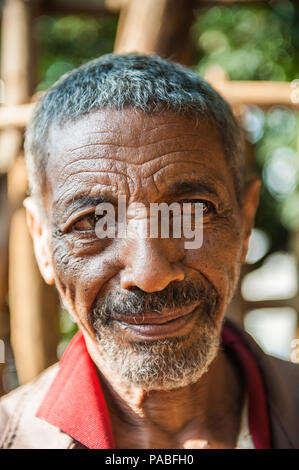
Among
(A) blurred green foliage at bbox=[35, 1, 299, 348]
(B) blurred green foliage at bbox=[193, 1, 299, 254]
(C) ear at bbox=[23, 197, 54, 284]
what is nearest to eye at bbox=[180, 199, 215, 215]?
(C) ear at bbox=[23, 197, 54, 284]

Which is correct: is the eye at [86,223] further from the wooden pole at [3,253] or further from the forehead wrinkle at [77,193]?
the wooden pole at [3,253]

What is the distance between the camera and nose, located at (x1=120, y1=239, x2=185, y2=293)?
1396 millimetres

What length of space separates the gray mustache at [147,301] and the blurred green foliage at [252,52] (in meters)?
3.98

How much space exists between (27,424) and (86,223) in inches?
32.3

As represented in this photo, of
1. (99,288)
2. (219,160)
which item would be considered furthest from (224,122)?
(99,288)

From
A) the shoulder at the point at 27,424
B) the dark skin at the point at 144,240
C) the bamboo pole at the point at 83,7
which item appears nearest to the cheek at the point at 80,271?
A: the dark skin at the point at 144,240

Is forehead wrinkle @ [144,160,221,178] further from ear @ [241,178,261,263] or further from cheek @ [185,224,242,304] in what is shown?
ear @ [241,178,261,263]

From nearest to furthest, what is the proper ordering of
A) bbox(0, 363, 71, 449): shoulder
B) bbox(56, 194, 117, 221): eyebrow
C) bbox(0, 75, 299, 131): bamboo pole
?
bbox(56, 194, 117, 221): eyebrow < bbox(0, 363, 71, 449): shoulder < bbox(0, 75, 299, 131): bamboo pole

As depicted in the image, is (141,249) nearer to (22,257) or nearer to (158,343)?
(158,343)

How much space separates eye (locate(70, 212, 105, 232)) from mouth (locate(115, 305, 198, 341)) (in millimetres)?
344

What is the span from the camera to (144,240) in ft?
4.69

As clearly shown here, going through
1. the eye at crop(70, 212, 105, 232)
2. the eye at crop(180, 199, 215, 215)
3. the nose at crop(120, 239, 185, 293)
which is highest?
the eye at crop(180, 199, 215, 215)

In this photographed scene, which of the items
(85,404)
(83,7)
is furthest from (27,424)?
(83,7)

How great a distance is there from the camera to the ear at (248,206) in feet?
6.05
